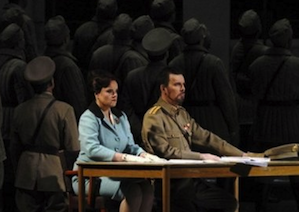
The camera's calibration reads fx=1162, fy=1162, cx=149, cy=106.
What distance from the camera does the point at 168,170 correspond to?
8242mm

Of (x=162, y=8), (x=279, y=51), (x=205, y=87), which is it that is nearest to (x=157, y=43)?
(x=205, y=87)

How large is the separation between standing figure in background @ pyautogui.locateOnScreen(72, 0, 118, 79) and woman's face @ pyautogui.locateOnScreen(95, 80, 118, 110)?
2.99 meters

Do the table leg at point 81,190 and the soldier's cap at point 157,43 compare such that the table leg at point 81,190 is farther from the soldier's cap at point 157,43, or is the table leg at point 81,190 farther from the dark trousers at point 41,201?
the soldier's cap at point 157,43

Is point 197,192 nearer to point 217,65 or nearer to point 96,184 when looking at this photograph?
point 96,184

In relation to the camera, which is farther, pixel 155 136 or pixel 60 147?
pixel 60 147

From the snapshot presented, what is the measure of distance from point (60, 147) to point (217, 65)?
1.93m

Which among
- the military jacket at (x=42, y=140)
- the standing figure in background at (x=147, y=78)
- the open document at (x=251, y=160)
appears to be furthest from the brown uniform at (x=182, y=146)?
the standing figure in background at (x=147, y=78)

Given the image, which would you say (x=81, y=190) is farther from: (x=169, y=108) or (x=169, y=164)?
(x=169, y=108)

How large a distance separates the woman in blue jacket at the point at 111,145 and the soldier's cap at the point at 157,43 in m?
1.75

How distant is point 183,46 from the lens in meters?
11.9

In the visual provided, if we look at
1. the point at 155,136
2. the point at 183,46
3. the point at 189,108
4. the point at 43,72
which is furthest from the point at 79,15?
the point at 155,136

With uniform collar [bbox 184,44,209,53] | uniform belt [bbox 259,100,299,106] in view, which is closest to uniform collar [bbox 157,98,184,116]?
uniform collar [bbox 184,44,209,53]

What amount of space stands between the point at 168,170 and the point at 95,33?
13.9 ft

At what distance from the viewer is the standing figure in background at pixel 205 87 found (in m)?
10.9
